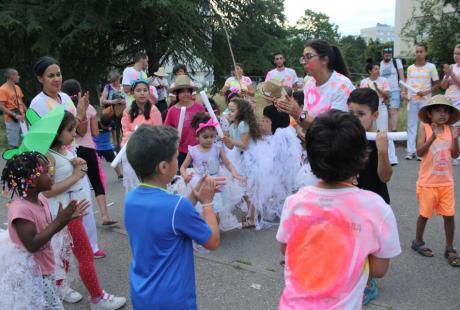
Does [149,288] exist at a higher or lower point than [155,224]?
lower

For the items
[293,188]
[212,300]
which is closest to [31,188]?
[212,300]

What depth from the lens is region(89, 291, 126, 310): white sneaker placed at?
3.40 metres

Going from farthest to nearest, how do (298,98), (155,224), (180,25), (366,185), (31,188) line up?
(180,25) → (298,98) → (366,185) → (31,188) → (155,224)

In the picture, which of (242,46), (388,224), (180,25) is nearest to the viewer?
(388,224)

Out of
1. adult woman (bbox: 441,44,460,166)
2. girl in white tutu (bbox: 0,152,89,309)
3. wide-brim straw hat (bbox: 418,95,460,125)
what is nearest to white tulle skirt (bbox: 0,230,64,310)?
girl in white tutu (bbox: 0,152,89,309)

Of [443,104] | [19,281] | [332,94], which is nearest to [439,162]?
[443,104]

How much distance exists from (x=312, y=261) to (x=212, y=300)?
6.59ft

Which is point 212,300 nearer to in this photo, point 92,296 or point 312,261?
point 92,296

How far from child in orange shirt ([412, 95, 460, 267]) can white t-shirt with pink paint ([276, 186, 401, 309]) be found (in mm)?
2611

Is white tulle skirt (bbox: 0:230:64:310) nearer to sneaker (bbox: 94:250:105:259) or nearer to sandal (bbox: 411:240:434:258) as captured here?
sneaker (bbox: 94:250:105:259)

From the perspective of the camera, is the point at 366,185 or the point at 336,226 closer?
the point at 336,226

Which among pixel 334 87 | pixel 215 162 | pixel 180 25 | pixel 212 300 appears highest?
pixel 180 25

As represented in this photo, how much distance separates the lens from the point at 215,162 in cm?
491

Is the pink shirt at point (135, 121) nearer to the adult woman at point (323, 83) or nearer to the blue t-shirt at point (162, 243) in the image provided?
the adult woman at point (323, 83)
